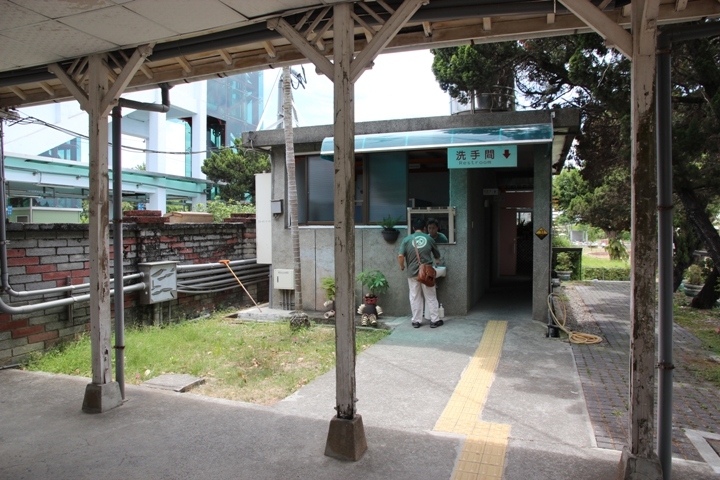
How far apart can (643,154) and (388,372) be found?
3.92 metres

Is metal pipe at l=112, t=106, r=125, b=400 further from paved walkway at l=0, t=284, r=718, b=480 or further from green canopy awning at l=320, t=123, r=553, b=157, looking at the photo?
green canopy awning at l=320, t=123, r=553, b=157

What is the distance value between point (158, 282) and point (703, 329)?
938 cm

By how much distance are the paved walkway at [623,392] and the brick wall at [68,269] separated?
6476mm

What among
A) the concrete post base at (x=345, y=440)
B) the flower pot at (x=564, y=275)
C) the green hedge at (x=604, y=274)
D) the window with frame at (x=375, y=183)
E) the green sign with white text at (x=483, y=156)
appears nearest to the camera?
the concrete post base at (x=345, y=440)

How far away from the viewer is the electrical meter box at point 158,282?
827cm

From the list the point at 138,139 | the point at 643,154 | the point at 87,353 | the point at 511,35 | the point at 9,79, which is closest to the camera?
the point at 643,154

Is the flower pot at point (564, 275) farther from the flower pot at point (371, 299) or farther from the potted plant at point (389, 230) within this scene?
the flower pot at point (371, 299)

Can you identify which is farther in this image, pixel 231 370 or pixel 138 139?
pixel 138 139

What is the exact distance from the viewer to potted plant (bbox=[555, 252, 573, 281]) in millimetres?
16859

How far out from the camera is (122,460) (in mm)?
3682

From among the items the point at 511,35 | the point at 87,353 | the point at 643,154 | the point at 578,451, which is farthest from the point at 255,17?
the point at 87,353

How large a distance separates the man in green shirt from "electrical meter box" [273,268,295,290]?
101 inches

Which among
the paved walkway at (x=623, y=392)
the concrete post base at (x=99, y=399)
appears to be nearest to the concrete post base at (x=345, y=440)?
the paved walkway at (x=623, y=392)

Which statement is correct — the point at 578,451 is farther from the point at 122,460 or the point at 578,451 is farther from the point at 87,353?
the point at 87,353
